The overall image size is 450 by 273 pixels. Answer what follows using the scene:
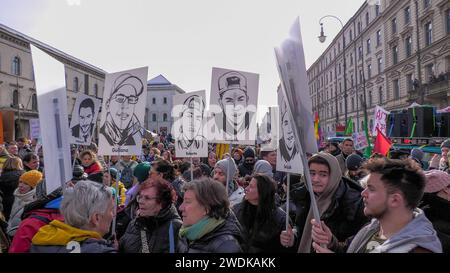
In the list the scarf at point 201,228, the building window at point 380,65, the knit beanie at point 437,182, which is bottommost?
the scarf at point 201,228

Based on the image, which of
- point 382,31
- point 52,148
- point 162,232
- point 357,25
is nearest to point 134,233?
point 162,232

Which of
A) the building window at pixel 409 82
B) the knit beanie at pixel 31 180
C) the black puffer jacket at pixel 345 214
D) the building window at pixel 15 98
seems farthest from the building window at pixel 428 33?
the building window at pixel 15 98

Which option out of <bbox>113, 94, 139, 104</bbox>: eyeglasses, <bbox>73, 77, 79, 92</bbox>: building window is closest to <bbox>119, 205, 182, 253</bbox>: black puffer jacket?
<bbox>113, 94, 139, 104</bbox>: eyeglasses

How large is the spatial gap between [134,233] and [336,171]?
1.75 metres

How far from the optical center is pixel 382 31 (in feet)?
149

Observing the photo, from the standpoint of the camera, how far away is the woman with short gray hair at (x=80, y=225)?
2211mm

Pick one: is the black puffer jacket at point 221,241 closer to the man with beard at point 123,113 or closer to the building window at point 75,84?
the man with beard at point 123,113

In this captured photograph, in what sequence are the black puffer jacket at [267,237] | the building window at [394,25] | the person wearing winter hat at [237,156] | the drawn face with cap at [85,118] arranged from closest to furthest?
the black puffer jacket at [267,237] < the drawn face with cap at [85,118] < the person wearing winter hat at [237,156] < the building window at [394,25]

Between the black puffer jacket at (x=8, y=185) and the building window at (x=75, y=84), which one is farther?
the building window at (x=75, y=84)

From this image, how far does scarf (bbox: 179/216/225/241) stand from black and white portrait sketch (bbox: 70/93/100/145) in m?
5.35

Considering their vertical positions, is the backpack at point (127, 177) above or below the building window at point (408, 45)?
below

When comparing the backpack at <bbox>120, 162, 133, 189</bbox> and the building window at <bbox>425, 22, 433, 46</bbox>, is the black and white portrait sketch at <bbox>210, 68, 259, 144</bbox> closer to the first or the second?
the backpack at <bbox>120, 162, 133, 189</bbox>

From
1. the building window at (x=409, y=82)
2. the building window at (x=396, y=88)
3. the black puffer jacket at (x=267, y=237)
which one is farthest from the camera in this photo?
the building window at (x=396, y=88)

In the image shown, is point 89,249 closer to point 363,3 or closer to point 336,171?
point 336,171
